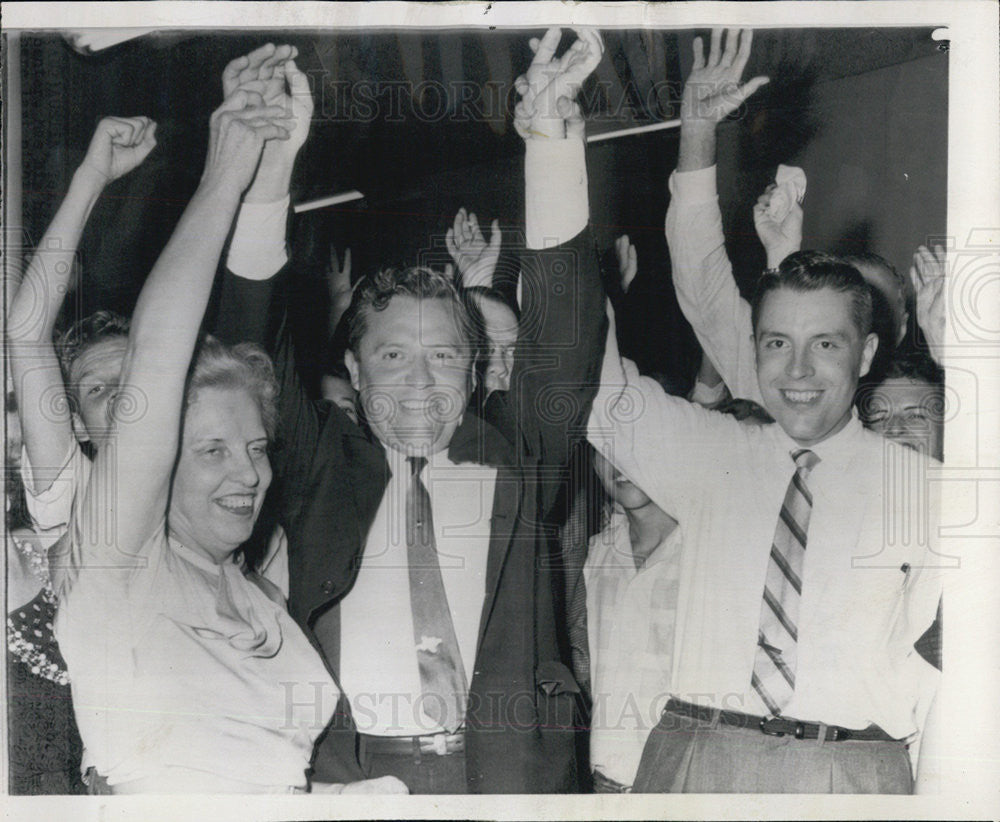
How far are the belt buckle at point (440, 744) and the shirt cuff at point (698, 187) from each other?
1.17 m

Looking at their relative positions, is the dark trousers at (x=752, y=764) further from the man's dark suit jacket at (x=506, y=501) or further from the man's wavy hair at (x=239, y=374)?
the man's wavy hair at (x=239, y=374)

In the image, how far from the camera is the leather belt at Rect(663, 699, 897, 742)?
1.67 meters

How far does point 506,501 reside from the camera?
5.48ft

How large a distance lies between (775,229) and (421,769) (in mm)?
1280

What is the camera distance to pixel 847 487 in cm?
169

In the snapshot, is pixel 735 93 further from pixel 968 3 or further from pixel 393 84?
pixel 393 84

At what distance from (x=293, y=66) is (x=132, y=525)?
96cm

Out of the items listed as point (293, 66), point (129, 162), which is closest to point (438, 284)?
point (293, 66)

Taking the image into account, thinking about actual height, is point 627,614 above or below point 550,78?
below

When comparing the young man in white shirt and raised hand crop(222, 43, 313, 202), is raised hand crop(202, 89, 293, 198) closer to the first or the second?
raised hand crop(222, 43, 313, 202)

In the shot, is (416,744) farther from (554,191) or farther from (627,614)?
(554,191)

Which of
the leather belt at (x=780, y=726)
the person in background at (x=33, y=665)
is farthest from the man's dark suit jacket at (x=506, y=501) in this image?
the person in background at (x=33, y=665)

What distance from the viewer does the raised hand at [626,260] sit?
168cm

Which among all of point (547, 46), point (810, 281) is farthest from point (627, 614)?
point (547, 46)
